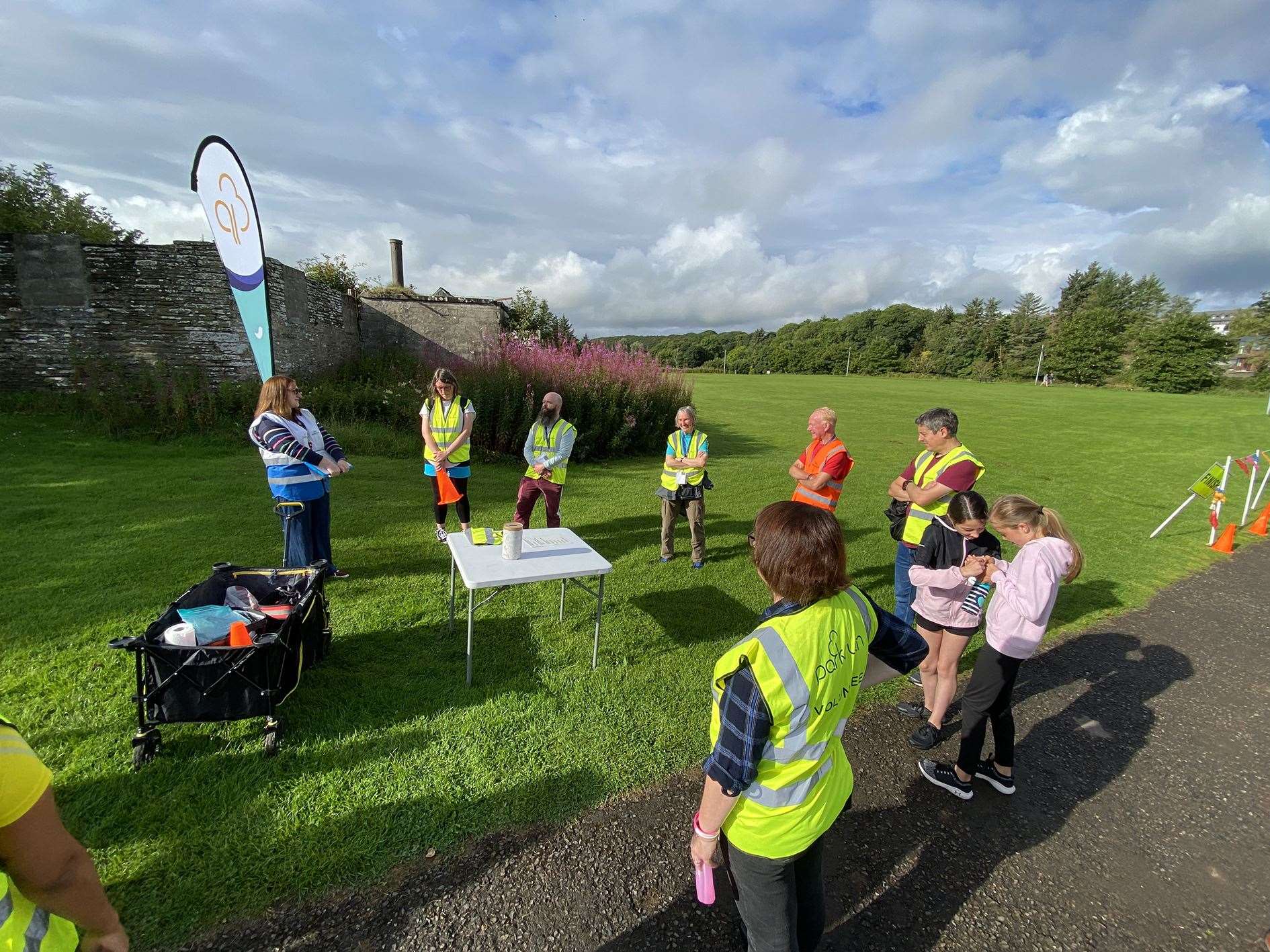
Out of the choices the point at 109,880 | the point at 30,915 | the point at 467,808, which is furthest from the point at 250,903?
the point at 30,915

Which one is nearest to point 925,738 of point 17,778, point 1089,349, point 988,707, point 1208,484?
point 988,707

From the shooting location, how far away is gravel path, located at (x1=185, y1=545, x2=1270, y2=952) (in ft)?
7.26

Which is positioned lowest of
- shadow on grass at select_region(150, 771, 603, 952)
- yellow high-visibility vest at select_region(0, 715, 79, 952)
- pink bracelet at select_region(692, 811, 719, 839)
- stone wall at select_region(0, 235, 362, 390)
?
shadow on grass at select_region(150, 771, 603, 952)

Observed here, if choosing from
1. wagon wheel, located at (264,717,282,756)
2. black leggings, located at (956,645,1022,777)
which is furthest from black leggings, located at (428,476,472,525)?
black leggings, located at (956,645,1022,777)

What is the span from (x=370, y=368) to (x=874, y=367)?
85447mm

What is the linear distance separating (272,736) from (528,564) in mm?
1718

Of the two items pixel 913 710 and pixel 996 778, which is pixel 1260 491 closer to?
pixel 913 710

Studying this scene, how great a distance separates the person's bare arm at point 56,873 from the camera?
3.40 ft

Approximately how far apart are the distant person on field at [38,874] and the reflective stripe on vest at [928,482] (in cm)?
411

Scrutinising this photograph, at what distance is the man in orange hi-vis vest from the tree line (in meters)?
9.90

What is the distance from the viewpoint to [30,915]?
1.06m

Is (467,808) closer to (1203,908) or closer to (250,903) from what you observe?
(250,903)

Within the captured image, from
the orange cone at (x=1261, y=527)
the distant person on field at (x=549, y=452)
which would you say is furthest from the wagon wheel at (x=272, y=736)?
the orange cone at (x=1261, y=527)

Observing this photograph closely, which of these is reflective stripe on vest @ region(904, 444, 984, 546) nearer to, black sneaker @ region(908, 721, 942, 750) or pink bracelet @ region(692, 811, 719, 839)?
black sneaker @ region(908, 721, 942, 750)
